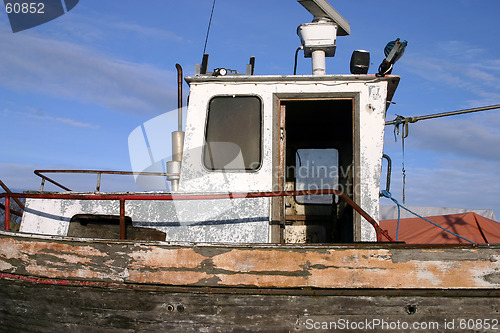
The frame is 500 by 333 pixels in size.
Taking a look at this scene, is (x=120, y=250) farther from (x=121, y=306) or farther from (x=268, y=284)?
(x=268, y=284)

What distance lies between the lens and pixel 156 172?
19.4 feet

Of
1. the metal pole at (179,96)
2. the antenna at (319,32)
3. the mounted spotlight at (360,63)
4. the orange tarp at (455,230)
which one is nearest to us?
the mounted spotlight at (360,63)

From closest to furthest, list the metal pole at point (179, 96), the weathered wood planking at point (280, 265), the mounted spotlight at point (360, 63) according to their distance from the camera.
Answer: the weathered wood planking at point (280, 265) → the mounted spotlight at point (360, 63) → the metal pole at point (179, 96)

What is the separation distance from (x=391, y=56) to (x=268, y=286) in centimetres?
297

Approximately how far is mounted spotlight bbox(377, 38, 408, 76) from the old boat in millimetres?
21

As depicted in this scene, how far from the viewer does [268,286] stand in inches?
154

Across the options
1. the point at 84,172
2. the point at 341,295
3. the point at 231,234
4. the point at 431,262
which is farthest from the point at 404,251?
the point at 84,172

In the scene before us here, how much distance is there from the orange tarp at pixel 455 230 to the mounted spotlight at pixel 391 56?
4.81 meters

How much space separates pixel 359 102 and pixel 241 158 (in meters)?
1.52

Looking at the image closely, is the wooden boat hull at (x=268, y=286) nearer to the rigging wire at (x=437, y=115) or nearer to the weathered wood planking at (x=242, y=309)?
the weathered wood planking at (x=242, y=309)

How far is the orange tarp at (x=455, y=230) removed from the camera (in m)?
8.78

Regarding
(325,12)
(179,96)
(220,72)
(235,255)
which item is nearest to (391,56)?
(325,12)

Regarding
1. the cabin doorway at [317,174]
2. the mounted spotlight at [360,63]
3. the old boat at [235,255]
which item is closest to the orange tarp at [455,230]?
the cabin doorway at [317,174]

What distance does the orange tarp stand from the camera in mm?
8782
